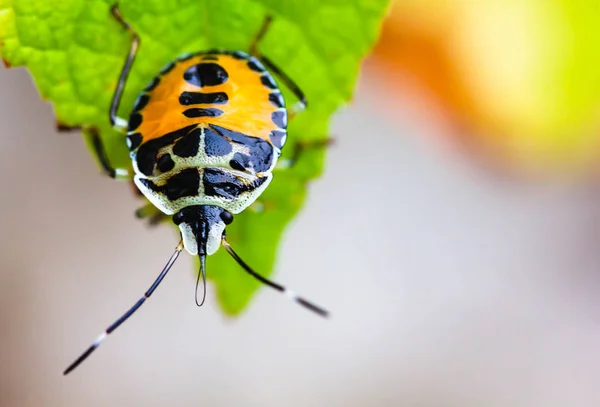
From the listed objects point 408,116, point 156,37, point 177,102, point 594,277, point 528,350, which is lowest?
point 528,350

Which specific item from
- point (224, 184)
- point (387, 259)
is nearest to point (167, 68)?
point (224, 184)

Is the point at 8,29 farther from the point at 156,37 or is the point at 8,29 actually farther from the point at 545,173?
the point at 545,173

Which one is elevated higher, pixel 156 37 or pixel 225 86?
pixel 156 37

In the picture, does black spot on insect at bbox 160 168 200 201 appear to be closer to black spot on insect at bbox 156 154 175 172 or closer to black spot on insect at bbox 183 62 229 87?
black spot on insect at bbox 156 154 175 172

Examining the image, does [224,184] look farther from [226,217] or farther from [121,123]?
[121,123]

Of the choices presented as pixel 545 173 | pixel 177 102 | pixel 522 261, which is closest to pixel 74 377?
pixel 177 102

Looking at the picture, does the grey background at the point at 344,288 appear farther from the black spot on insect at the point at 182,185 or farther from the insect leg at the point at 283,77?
the insect leg at the point at 283,77

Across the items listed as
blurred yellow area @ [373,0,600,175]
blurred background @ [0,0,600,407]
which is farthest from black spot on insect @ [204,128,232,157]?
blurred background @ [0,0,600,407]

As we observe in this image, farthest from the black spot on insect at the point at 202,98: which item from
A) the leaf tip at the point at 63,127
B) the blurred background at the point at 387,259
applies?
the blurred background at the point at 387,259

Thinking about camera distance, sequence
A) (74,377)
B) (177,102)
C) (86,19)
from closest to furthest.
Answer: (86,19)
(177,102)
(74,377)
